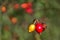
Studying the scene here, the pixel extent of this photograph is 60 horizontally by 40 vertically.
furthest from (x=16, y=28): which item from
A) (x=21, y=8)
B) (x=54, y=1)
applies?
(x=54, y=1)

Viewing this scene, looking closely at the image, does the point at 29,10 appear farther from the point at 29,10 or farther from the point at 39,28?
the point at 39,28

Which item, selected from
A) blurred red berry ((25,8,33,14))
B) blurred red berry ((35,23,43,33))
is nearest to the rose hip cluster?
blurred red berry ((35,23,43,33))

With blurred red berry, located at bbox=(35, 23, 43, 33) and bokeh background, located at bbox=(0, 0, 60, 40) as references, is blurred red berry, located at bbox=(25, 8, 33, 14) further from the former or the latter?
blurred red berry, located at bbox=(35, 23, 43, 33)

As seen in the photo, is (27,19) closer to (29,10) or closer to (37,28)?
(29,10)

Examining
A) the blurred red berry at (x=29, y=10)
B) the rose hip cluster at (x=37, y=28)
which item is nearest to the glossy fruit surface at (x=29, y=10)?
the blurred red berry at (x=29, y=10)

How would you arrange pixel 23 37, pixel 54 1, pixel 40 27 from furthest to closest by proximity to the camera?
pixel 54 1, pixel 23 37, pixel 40 27

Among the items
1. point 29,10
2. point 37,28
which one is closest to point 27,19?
point 29,10

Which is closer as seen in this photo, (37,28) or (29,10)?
(37,28)

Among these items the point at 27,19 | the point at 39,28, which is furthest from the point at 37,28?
the point at 27,19

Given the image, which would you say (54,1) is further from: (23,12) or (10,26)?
(10,26)
